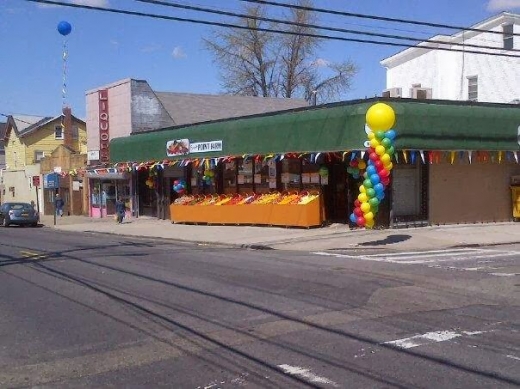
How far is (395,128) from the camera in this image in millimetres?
20578

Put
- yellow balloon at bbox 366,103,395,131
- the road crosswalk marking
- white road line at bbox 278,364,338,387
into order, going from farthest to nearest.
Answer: yellow balloon at bbox 366,103,395,131 → the road crosswalk marking → white road line at bbox 278,364,338,387

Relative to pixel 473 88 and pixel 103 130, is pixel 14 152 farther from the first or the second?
pixel 473 88

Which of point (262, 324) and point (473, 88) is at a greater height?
point (473, 88)

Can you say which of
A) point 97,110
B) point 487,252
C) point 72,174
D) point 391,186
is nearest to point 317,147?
point 391,186

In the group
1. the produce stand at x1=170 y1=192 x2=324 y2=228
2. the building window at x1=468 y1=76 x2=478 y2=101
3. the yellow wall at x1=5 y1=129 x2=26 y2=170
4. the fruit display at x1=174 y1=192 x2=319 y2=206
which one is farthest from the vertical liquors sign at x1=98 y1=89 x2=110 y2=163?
the yellow wall at x1=5 y1=129 x2=26 y2=170

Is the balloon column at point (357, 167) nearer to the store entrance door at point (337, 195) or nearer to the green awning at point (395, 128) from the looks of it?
the green awning at point (395, 128)

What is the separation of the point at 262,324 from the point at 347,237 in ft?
39.7

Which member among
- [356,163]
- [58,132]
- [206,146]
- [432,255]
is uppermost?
[58,132]

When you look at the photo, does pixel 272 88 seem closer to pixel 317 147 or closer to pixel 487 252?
pixel 317 147

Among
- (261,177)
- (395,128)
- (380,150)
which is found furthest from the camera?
(261,177)

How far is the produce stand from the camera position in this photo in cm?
2286

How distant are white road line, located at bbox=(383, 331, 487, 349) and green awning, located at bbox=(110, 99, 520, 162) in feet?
43.6

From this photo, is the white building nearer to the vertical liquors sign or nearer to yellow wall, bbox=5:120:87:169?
the vertical liquors sign

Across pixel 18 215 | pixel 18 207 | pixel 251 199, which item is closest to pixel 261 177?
pixel 251 199
